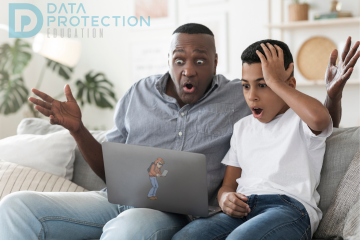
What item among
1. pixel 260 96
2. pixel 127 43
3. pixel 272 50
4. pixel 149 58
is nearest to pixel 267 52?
pixel 272 50

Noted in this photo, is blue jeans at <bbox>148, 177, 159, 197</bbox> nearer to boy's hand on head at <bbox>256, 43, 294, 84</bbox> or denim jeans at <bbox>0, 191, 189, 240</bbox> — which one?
denim jeans at <bbox>0, 191, 189, 240</bbox>

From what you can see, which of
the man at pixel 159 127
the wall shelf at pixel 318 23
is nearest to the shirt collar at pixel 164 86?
the man at pixel 159 127

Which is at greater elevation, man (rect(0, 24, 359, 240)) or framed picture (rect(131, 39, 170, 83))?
framed picture (rect(131, 39, 170, 83))

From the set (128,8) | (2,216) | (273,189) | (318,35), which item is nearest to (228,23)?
(318,35)

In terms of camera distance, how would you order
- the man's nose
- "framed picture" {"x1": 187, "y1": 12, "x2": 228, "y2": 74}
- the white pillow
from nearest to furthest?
the man's nose, the white pillow, "framed picture" {"x1": 187, "y1": 12, "x2": 228, "y2": 74}

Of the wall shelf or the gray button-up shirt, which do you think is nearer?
the gray button-up shirt

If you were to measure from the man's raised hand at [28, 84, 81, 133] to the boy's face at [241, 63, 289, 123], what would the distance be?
0.66 meters

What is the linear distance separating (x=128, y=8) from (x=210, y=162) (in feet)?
8.72

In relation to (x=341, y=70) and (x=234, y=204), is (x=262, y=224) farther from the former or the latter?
(x=341, y=70)

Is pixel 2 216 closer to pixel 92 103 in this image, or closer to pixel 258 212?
pixel 258 212

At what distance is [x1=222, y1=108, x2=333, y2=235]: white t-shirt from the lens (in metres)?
1.16

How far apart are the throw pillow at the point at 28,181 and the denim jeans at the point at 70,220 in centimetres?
32

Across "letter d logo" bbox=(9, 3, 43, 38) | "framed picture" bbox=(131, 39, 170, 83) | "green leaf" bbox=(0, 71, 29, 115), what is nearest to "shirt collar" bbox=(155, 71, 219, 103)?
"framed picture" bbox=(131, 39, 170, 83)

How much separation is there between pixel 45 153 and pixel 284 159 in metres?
1.09
